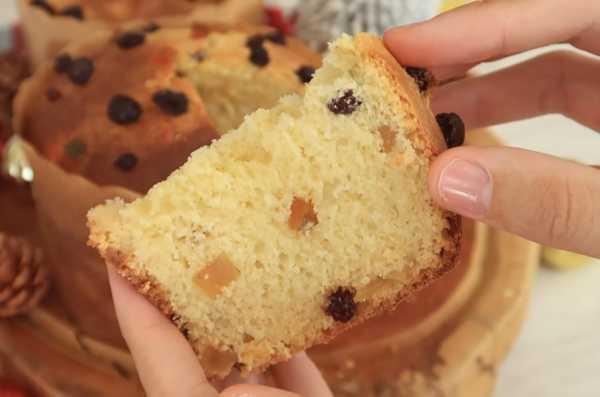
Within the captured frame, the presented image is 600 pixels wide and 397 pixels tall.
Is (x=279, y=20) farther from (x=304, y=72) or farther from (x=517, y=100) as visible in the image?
(x=517, y=100)

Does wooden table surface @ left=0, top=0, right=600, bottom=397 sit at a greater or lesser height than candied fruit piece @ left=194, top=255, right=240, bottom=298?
lesser

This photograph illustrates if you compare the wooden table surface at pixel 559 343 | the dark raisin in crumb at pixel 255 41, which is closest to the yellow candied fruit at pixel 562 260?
the wooden table surface at pixel 559 343

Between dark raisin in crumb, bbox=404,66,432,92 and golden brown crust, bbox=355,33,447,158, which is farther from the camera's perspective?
dark raisin in crumb, bbox=404,66,432,92

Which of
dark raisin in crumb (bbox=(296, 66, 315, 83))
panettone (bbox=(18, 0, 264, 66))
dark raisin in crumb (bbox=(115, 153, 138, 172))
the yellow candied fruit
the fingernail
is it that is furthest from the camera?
panettone (bbox=(18, 0, 264, 66))

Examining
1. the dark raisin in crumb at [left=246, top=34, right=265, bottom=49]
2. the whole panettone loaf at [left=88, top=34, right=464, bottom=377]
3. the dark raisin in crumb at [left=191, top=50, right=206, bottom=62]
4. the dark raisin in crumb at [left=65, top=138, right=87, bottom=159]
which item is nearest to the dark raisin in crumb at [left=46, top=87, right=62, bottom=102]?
the dark raisin in crumb at [left=65, top=138, right=87, bottom=159]

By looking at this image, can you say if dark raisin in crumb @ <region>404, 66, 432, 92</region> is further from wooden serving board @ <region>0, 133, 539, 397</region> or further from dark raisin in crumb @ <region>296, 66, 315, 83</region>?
wooden serving board @ <region>0, 133, 539, 397</region>

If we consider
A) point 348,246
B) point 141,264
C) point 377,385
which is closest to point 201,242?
point 141,264

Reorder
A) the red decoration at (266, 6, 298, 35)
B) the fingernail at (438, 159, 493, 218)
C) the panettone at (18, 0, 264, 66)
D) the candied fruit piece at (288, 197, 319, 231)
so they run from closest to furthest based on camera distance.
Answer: the fingernail at (438, 159, 493, 218) < the candied fruit piece at (288, 197, 319, 231) < the panettone at (18, 0, 264, 66) < the red decoration at (266, 6, 298, 35)
